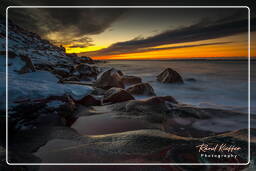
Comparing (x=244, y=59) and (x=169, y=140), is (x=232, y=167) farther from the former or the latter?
(x=244, y=59)

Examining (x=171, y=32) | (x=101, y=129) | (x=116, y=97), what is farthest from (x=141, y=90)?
(x=101, y=129)

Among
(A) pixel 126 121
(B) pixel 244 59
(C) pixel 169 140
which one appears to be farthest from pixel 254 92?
(A) pixel 126 121

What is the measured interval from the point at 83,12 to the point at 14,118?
6.44 ft

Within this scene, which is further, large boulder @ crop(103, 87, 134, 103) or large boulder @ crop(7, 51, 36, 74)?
large boulder @ crop(103, 87, 134, 103)

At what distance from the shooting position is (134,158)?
145 cm

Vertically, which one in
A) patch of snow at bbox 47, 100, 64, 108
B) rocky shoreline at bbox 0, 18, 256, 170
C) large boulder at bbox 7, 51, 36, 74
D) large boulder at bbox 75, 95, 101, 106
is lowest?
rocky shoreline at bbox 0, 18, 256, 170

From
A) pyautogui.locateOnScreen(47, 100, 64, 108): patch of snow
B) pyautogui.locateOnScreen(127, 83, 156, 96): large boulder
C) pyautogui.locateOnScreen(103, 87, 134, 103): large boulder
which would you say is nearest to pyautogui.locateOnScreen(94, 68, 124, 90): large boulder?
pyautogui.locateOnScreen(127, 83, 156, 96): large boulder

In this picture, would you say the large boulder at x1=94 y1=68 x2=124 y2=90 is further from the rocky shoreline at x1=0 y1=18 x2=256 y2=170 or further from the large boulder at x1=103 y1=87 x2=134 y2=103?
the rocky shoreline at x1=0 y1=18 x2=256 y2=170

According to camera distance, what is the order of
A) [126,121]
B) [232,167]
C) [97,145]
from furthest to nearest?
[126,121], [97,145], [232,167]

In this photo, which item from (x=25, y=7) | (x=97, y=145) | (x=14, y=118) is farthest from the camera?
(x=25, y=7)

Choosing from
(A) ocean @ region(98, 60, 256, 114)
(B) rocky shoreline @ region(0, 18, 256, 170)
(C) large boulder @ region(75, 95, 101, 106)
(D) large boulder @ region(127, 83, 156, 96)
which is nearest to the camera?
(B) rocky shoreline @ region(0, 18, 256, 170)

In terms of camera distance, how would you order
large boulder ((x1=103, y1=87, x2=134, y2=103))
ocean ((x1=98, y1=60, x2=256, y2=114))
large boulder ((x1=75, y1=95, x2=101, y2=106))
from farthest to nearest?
1. large boulder ((x1=103, y1=87, x2=134, y2=103))
2. ocean ((x1=98, y1=60, x2=256, y2=114))
3. large boulder ((x1=75, y1=95, x2=101, y2=106))

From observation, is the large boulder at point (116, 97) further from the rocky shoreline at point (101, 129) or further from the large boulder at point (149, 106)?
the large boulder at point (149, 106)

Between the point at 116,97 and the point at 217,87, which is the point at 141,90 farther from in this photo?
the point at 217,87
